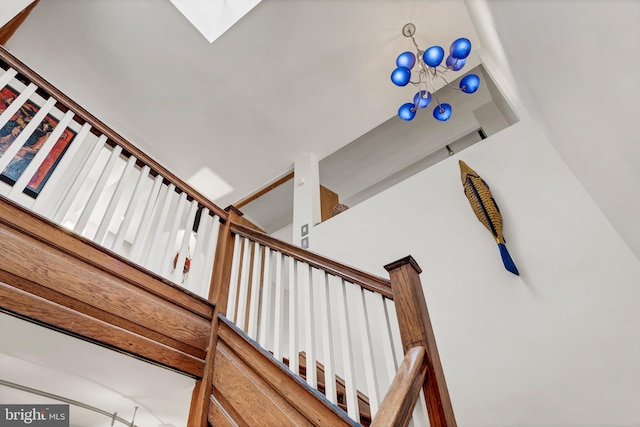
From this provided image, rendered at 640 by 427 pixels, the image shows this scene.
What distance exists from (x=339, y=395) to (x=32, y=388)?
1.86 m

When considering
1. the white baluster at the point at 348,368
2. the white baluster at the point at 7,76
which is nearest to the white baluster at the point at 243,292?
the white baluster at the point at 348,368

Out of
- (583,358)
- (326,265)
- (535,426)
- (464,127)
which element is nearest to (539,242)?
(583,358)

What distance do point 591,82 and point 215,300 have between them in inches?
82.8

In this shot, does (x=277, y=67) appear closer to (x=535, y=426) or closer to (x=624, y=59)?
(x=624, y=59)

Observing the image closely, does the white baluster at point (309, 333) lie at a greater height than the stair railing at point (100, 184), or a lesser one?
lesser

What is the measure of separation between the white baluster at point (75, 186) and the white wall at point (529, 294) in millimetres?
2344

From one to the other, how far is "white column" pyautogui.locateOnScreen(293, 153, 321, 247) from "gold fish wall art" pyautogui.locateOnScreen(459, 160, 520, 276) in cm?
182

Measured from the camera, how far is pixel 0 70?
199 cm

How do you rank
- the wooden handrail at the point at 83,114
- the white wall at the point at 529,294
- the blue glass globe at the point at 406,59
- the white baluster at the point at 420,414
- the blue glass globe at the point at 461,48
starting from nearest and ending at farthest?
the white baluster at the point at 420,414 < the wooden handrail at the point at 83,114 < the white wall at the point at 529,294 < the blue glass globe at the point at 461,48 < the blue glass globe at the point at 406,59

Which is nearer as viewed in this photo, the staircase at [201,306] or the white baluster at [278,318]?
the staircase at [201,306]

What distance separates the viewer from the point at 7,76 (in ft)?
6.15

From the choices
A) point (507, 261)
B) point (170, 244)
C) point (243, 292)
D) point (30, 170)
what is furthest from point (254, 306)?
point (507, 261)

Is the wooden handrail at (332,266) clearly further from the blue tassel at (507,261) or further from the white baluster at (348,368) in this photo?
the blue tassel at (507,261)

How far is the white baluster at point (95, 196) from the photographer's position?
1825 millimetres
